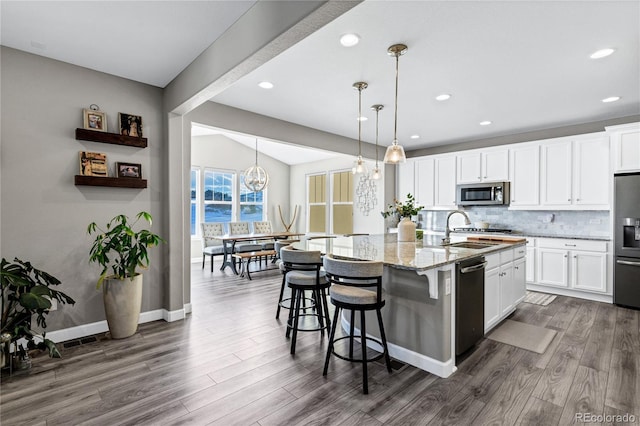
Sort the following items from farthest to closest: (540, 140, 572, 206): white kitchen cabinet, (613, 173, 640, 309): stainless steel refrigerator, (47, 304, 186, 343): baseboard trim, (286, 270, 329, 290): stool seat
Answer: (540, 140, 572, 206): white kitchen cabinet → (613, 173, 640, 309): stainless steel refrigerator → (47, 304, 186, 343): baseboard trim → (286, 270, 329, 290): stool seat

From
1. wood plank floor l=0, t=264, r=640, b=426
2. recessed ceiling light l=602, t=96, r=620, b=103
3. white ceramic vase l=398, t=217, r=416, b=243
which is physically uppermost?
recessed ceiling light l=602, t=96, r=620, b=103

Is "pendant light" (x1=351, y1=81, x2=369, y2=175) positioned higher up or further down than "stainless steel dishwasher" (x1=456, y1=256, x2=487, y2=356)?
higher up

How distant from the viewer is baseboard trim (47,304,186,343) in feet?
9.62

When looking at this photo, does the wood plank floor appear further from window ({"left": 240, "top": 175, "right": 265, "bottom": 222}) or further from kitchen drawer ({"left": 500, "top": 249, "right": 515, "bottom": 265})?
window ({"left": 240, "top": 175, "right": 265, "bottom": 222})

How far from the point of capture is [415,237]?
376 cm

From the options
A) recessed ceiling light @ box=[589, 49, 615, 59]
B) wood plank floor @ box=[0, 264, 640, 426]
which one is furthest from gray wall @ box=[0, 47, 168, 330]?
recessed ceiling light @ box=[589, 49, 615, 59]

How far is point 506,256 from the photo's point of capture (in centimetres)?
334

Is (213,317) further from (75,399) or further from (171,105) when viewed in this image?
(171,105)

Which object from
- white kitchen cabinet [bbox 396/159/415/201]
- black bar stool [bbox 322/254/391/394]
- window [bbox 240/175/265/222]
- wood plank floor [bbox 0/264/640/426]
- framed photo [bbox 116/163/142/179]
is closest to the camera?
wood plank floor [bbox 0/264/640/426]

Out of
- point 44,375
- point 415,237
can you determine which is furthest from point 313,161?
point 44,375

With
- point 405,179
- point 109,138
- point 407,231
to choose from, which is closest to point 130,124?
point 109,138

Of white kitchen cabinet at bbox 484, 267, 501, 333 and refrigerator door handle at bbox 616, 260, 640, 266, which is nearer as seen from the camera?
white kitchen cabinet at bbox 484, 267, 501, 333

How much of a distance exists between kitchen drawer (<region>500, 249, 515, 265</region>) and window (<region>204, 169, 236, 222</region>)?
22.9 feet

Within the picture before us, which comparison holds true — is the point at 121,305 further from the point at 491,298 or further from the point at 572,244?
the point at 572,244
